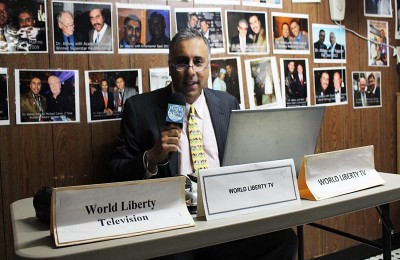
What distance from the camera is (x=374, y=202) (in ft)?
3.62

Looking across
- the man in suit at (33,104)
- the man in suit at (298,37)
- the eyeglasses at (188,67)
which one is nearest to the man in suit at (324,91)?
the man in suit at (298,37)

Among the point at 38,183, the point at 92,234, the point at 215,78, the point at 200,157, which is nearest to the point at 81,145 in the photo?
the point at 38,183

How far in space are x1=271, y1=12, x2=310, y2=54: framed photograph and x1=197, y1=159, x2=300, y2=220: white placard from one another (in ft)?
4.41

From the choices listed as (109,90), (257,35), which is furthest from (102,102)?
(257,35)

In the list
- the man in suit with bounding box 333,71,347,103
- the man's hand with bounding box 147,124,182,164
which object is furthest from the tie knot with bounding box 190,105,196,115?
the man in suit with bounding box 333,71,347,103

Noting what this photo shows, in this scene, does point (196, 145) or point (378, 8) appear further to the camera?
point (378, 8)

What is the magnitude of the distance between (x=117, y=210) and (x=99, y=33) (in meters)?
1.16

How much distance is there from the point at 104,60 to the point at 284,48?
1058mm

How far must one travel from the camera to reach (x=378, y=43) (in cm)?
257

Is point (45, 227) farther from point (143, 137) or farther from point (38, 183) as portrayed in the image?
point (38, 183)

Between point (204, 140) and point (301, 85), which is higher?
point (301, 85)

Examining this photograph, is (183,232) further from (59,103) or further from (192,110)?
(59,103)

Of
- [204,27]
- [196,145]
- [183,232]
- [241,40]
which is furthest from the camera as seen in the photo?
[241,40]

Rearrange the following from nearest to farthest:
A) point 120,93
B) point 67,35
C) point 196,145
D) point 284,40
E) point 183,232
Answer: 1. point 183,232
2. point 196,145
3. point 67,35
4. point 120,93
5. point 284,40
